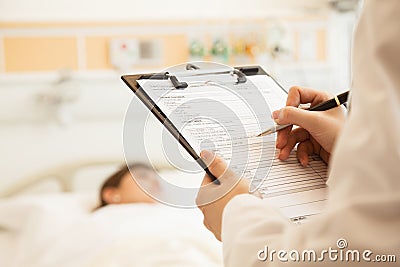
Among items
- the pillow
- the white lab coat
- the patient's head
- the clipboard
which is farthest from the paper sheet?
the patient's head

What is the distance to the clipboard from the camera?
830mm

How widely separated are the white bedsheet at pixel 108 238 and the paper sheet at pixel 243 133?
0.79 m

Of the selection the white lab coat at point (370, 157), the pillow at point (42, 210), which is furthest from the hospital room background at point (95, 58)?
the white lab coat at point (370, 157)

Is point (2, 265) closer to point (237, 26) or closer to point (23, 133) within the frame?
point (23, 133)

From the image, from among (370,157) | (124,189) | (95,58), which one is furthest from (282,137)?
(95,58)

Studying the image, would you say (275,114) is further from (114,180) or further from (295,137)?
(114,180)

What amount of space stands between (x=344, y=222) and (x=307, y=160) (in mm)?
336

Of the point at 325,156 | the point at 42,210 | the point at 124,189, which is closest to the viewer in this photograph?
the point at 325,156

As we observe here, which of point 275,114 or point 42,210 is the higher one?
point 275,114

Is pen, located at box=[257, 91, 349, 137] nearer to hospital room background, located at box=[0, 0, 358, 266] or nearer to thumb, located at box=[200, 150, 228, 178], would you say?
thumb, located at box=[200, 150, 228, 178]

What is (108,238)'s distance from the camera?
1.79 meters

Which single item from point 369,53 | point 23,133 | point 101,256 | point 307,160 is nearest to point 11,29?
point 23,133

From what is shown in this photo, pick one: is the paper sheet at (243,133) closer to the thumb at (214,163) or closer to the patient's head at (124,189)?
the thumb at (214,163)

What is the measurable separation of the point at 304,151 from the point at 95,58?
1.82m
